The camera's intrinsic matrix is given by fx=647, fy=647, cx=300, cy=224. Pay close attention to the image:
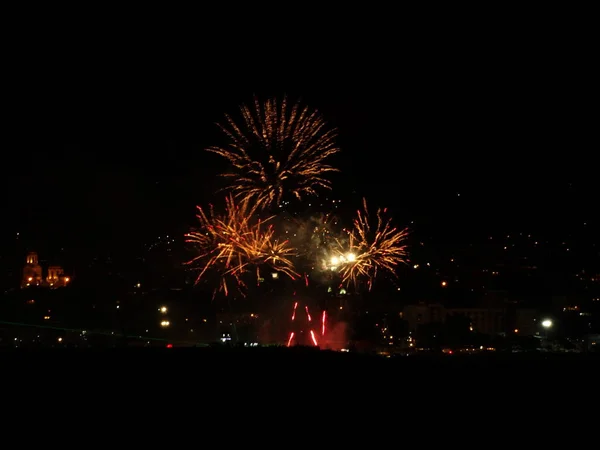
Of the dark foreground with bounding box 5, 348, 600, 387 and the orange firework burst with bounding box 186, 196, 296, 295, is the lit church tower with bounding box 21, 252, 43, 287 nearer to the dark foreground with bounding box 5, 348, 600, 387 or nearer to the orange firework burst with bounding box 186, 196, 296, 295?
the orange firework burst with bounding box 186, 196, 296, 295

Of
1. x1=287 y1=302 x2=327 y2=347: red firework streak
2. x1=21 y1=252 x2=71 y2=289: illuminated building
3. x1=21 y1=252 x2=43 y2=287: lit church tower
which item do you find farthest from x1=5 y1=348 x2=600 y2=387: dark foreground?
x1=21 y1=252 x2=43 y2=287: lit church tower

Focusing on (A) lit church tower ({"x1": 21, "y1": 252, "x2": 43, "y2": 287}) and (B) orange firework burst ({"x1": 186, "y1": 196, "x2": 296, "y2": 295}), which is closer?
(B) orange firework burst ({"x1": 186, "y1": 196, "x2": 296, "y2": 295})

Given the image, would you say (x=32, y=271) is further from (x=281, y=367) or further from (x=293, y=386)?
(x=293, y=386)

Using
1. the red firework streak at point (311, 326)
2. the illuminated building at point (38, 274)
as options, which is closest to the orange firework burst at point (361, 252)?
the red firework streak at point (311, 326)

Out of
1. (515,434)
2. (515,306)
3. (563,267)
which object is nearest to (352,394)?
(515,434)

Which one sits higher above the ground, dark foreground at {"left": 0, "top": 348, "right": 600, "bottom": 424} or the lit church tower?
the lit church tower

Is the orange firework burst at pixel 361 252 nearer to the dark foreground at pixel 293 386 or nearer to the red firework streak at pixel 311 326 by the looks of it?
the red firework streak at pixel 311 326

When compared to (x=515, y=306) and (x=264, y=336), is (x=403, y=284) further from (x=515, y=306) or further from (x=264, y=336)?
(x=264, y=336)
